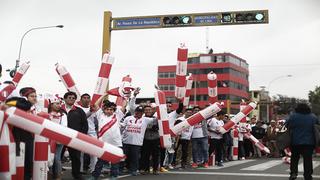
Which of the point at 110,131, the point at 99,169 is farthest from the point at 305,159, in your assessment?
the point at 99,169

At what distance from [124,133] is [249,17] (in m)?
10.1

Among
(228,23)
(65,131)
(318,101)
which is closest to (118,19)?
(228,23)

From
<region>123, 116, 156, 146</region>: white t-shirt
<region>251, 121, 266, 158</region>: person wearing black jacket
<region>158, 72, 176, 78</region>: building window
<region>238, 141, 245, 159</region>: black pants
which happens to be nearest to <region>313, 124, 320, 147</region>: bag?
<region>123, 116, 156, 146</region>: white t-shirt

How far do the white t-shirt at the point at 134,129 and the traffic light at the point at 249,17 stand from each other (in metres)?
9.50

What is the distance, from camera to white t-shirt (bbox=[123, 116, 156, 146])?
10438 millimetres

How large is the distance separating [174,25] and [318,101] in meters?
72.7

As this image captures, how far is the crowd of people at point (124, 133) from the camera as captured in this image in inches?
330

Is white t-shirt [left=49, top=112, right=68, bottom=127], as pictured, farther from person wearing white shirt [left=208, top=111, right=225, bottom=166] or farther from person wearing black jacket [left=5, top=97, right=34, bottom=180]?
person wearing white shirt [left=208, top=111, right=225, bottom=166]

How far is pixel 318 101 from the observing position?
278ft

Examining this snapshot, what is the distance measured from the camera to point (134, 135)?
10445 mm

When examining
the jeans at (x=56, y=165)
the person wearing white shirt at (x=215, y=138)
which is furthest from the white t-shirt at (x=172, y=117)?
the jeans at (x=56, y=165)

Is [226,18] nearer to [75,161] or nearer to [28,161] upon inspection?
[75,161]

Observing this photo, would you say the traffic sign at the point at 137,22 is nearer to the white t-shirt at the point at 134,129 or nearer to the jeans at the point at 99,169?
the white t-shirt at the point at 134,129

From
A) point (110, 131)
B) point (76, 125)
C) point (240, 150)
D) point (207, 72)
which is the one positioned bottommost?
point (240, 150)
